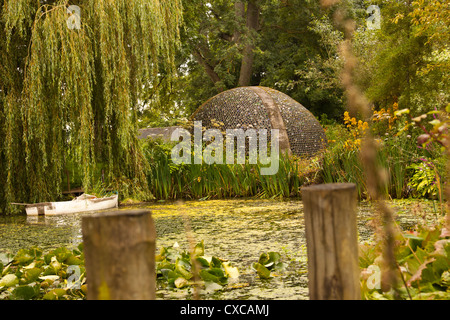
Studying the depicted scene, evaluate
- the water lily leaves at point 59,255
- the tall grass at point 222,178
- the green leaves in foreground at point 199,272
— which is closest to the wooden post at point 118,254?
the green leaves in foreground at point 199,272

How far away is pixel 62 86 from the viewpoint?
23.8 ft

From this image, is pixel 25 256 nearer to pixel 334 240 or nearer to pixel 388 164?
pixel 334 240

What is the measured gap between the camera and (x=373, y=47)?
13.6 metres

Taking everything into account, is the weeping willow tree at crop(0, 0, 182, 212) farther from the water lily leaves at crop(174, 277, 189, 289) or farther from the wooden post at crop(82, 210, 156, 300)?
the wooden post at crop(82, 210, 156, 300)

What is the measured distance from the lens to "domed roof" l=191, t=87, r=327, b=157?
10234 mm

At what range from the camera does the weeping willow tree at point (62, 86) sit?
22.8 feet

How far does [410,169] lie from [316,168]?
150 cm

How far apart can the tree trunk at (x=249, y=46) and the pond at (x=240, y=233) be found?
895 cm

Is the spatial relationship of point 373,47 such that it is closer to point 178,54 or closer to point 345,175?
point 178,54

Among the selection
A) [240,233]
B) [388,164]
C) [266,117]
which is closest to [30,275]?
[240,233]

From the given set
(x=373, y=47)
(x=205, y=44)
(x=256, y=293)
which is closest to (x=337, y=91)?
(x=373, y=47)

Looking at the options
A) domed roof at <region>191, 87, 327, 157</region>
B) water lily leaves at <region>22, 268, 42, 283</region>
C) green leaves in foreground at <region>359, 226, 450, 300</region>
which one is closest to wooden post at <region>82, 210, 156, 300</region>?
green leaves in foreground at <region>359, 226, 450, 300</region>

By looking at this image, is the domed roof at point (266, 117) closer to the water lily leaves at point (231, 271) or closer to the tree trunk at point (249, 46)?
the tree trunk at point (249, 46)

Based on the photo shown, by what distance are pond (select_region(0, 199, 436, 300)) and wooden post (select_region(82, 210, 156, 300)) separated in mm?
348
